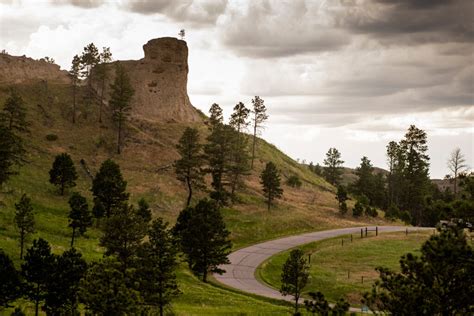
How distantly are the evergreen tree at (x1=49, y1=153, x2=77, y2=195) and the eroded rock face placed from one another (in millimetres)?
40209

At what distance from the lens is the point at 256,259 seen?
2240 inches

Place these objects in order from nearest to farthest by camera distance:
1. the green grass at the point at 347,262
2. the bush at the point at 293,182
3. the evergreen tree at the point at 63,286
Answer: the evergreen tree at the point at 63,286 → the green grass at the point at 347,262 → the bush at the point at 293,182

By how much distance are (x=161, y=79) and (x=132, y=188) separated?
39.4 meters

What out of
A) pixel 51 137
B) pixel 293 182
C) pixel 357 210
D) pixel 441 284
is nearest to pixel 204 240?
pixel 441 284

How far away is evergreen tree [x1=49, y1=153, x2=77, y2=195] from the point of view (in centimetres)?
6103

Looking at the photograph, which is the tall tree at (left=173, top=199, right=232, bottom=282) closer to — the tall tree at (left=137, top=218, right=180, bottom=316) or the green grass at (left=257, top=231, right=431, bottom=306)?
the green grass at (left=257, top=231, right=431, bottom=306)

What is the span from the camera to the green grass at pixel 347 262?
4656cm

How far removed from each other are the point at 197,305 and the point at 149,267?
33.1 feet

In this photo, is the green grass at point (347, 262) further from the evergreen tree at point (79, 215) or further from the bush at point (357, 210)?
the evergreen tree at point (79, 215)

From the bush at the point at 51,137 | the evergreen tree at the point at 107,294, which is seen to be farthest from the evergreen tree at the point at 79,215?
the bush at the point at 51,137

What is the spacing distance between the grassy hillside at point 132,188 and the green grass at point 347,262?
819 centimetres

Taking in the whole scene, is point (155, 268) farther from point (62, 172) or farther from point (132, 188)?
point (132, 188)

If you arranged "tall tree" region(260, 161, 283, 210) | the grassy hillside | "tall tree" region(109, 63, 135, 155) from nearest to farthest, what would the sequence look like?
the grassy hillside < "tall tree" region(260, 161, 283, 210) < "tall tree" region(109, 63, 135, 155)

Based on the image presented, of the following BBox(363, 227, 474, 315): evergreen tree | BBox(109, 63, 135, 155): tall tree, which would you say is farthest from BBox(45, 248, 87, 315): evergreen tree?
BBox(109, 63, 135, 155): tall tree
